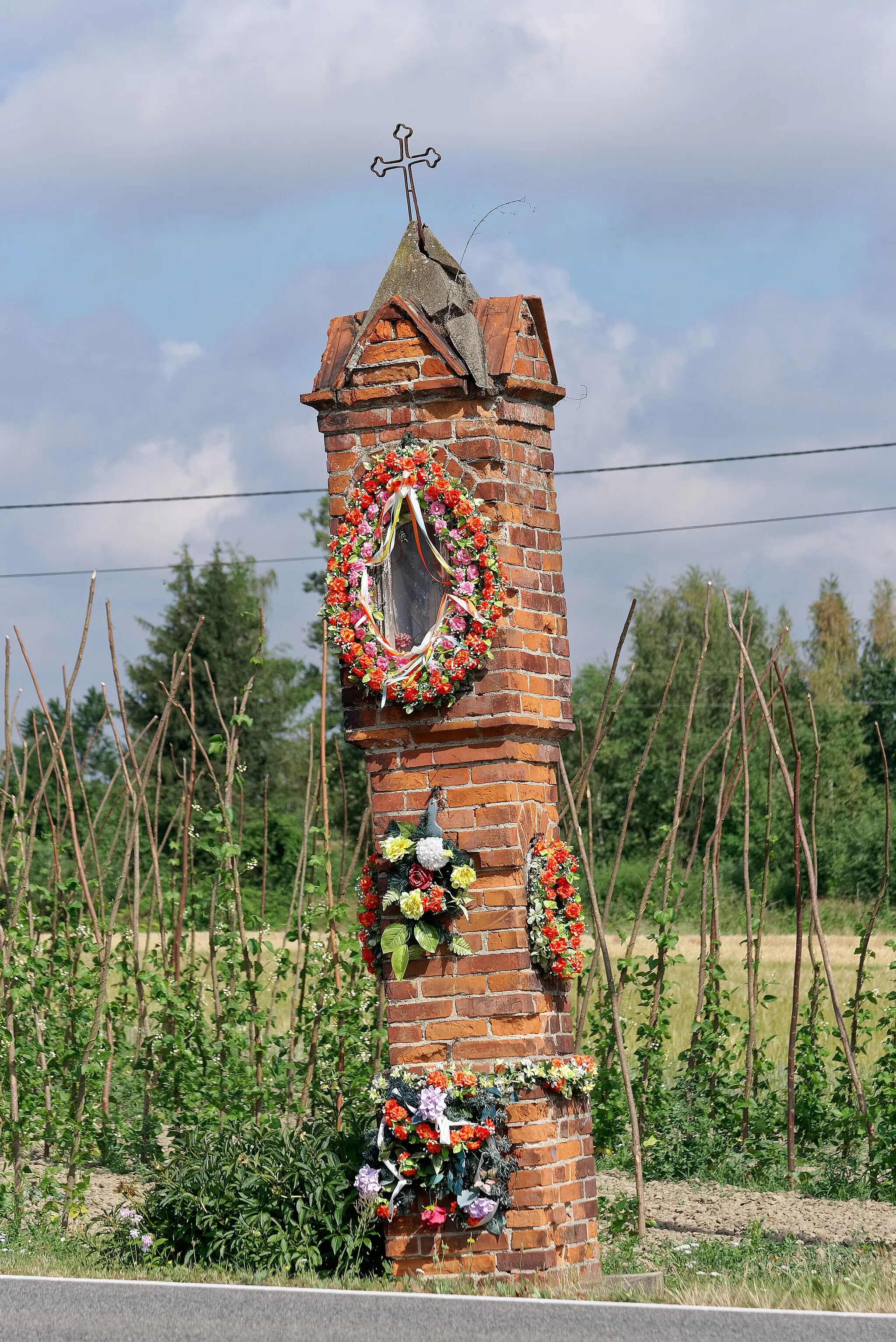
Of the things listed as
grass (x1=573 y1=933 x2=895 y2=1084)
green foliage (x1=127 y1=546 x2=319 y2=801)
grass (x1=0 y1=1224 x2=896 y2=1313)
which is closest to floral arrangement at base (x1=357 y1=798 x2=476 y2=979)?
grass (x1=0 y1=1224 x2=896 y2=1313)

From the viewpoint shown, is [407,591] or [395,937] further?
[407,591]

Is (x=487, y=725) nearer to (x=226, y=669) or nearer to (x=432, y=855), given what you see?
(x=432, y=855)

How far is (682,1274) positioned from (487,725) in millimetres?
2158

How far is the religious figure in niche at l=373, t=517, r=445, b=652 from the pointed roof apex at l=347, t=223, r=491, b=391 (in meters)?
0.68

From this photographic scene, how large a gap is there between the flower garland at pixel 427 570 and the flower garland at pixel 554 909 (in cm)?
68

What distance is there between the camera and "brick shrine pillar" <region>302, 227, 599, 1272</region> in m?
5.68

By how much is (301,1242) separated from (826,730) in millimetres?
35827

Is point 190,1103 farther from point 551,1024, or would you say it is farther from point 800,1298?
point 800,1298

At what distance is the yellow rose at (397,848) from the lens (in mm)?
5734

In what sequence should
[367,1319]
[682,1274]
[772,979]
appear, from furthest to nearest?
1. [772,979]
2. [682,1274]
3. [367,1319]

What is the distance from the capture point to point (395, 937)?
5.75 m

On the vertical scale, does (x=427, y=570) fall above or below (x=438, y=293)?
below

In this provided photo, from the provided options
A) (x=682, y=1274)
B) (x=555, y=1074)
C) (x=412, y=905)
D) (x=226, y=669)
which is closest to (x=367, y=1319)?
(x=555, y=1074)

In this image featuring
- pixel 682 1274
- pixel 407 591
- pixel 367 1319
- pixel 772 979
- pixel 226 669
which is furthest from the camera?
pixel 226 669
